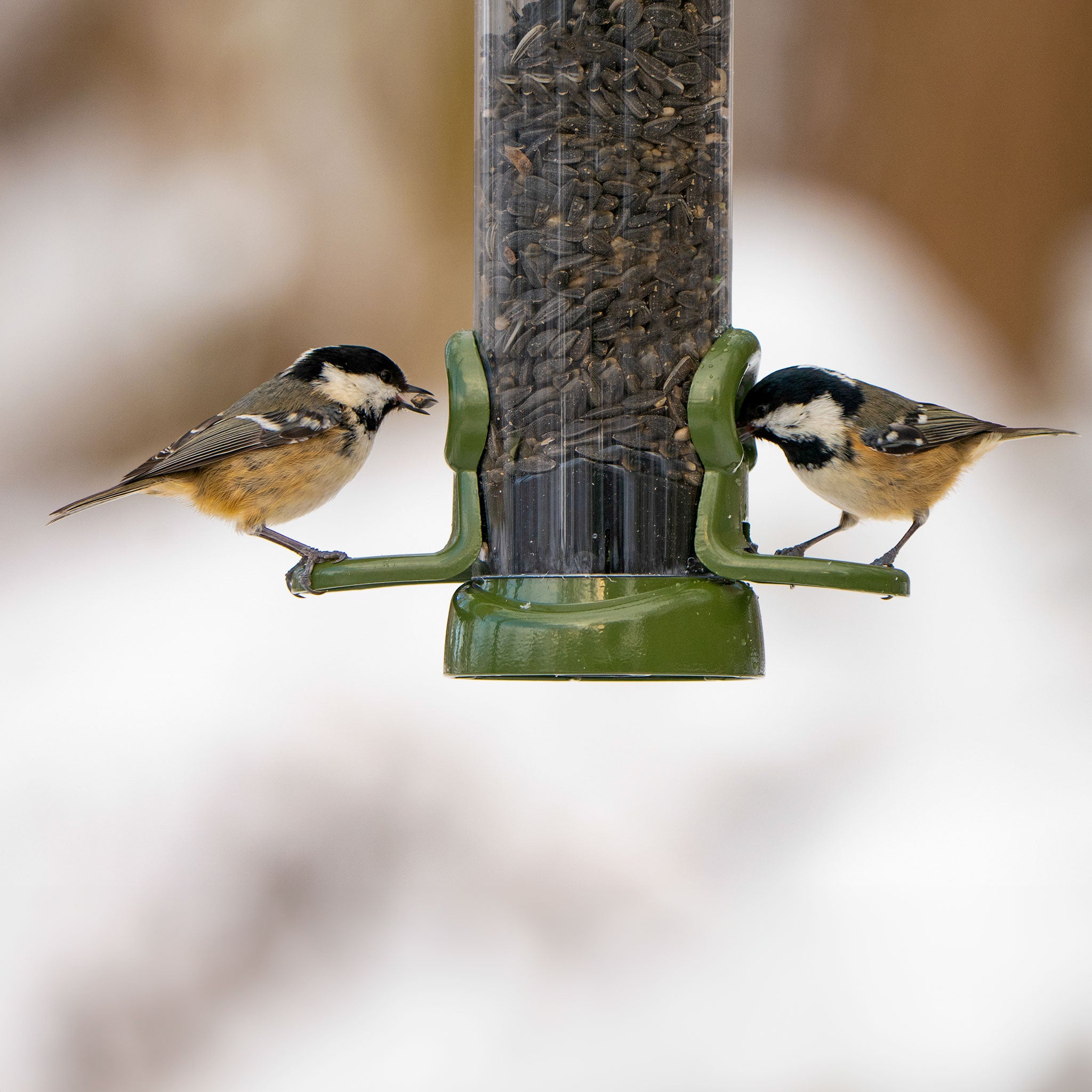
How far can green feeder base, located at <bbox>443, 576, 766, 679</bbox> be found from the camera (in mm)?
2734

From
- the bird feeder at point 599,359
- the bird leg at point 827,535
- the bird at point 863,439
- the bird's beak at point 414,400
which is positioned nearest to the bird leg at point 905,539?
the bird at point 863,439

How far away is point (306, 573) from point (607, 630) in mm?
682

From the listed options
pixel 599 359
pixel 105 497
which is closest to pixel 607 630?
pixel 599 359

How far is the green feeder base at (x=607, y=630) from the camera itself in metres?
2.73

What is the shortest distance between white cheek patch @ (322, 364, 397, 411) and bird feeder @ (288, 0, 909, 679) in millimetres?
436

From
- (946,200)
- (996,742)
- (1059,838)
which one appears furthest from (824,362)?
(1059,838)

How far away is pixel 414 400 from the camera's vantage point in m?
3.42

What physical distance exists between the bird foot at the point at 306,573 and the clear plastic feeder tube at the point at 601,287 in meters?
0.37

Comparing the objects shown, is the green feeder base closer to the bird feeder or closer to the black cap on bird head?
the bird feeder

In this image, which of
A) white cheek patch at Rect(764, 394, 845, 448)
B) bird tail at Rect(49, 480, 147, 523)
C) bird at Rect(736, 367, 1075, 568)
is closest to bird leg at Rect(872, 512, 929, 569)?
bird at Rect(736, 367, 1075, 568)

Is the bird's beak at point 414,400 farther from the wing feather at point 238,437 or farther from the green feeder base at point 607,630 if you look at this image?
the green feeder base at point 607,630

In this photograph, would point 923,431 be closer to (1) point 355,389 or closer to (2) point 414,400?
(2) point 414,400

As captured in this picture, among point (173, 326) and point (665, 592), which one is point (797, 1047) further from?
point (173, 326)

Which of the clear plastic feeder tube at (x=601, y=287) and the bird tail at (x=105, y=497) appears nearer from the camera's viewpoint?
the clear plastic feeder tube at (x=601, y=287)
